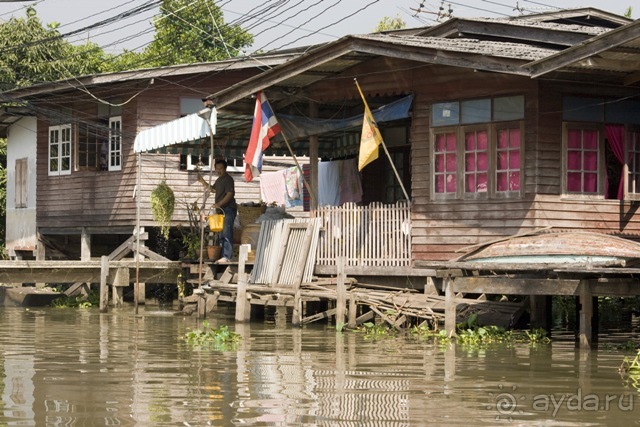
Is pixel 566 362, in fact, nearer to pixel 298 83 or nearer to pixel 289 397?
pixel 289 397

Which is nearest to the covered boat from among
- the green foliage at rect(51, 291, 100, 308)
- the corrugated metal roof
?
the corrugated metal roof

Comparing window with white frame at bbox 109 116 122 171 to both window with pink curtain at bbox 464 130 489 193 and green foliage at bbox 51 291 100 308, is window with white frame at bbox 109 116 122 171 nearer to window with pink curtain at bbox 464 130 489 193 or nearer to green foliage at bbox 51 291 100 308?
green foliage at bbox 51 291 100 308

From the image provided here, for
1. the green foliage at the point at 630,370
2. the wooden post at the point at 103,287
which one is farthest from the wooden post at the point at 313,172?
the green foliage at the point at 630,370

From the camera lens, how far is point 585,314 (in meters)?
15.9

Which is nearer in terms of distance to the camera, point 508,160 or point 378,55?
point 508,160

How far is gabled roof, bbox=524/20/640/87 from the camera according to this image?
15.5m

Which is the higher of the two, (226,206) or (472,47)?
(472,47)

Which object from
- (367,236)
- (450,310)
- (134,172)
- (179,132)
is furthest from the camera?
(134,172)

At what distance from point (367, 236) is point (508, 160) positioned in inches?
116

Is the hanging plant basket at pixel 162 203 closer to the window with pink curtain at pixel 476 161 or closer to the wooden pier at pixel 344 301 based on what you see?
the wooden pier at pixel 344 301

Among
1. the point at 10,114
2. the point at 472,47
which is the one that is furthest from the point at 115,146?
the point at 472,47

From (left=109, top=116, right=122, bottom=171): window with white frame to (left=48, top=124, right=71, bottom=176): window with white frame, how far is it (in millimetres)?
1722

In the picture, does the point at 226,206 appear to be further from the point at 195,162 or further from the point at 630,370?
the point at 630,370

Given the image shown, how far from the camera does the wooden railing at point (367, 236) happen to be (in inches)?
779
